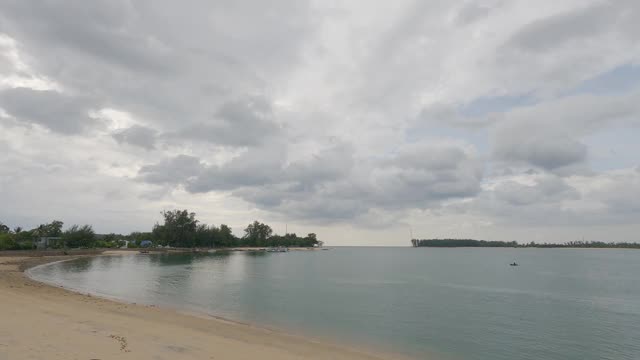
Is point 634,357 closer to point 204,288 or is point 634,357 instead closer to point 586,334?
point 586,334

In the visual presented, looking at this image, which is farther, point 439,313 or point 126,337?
point 439,313

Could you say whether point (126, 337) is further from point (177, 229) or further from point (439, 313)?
point (177, 229)

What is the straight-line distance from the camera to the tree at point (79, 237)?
5315 inches

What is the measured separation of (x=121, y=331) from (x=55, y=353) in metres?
6.34

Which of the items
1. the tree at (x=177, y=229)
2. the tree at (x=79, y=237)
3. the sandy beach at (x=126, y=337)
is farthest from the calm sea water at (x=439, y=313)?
the tree at (x=177, y=229)

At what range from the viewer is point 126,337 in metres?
18.6

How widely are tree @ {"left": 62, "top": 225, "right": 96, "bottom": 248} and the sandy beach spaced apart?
123 metres

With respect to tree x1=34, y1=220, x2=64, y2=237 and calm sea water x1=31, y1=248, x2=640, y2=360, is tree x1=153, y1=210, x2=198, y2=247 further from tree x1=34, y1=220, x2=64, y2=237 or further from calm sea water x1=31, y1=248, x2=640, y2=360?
calm sea water x1=31, y1=248, x2=640, y2=360

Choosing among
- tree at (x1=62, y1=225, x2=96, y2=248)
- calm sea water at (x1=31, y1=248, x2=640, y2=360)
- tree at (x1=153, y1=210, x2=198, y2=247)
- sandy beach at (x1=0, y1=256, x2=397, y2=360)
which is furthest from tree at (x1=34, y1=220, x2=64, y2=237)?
sandy beach at (x1=0, y1=256, x2=397, y2=360)

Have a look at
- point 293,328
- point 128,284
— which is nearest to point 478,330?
point 293,328

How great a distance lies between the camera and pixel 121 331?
20.2 metres

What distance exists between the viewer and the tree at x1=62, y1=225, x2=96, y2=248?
135 m

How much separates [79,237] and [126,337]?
142378mm

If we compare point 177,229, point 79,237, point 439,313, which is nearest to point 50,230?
point 79,237
